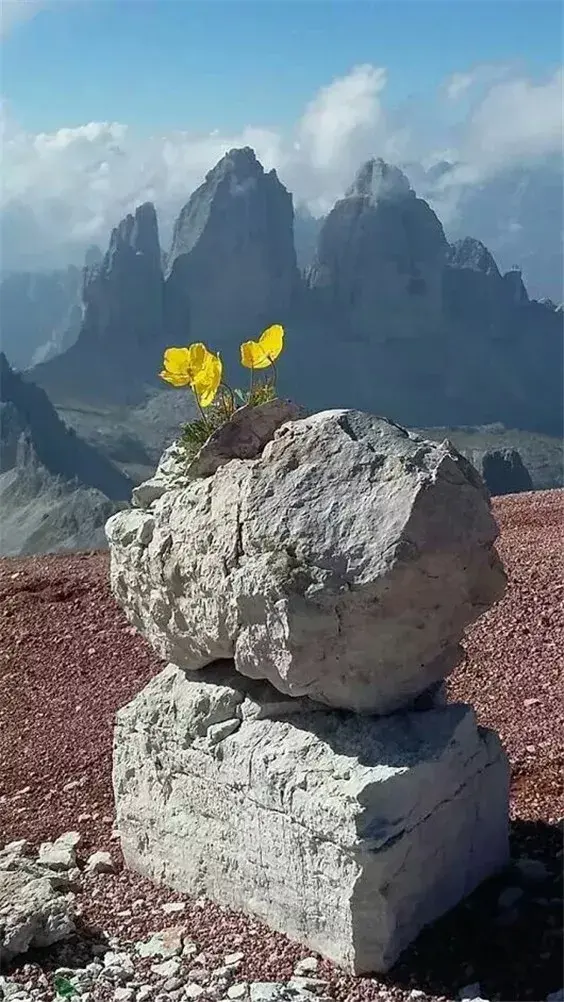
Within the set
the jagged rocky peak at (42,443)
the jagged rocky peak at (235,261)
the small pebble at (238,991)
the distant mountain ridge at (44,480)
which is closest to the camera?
the small pebble at (238,991)

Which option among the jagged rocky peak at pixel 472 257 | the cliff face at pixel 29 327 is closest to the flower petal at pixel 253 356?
the jagged rocky peak at pixel 472 257

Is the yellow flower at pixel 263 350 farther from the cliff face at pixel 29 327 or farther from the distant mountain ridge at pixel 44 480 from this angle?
the cliff face at pixel 29 327

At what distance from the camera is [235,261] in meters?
113

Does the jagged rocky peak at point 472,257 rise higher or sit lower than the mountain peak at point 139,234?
lower

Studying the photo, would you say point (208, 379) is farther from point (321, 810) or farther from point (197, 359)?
point (321, 810)

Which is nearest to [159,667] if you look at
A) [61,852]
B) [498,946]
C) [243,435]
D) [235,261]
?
[61,852]

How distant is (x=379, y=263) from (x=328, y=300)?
6.75m

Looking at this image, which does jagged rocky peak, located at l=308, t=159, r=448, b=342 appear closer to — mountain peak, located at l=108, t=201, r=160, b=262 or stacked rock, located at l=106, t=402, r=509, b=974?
mountain peak, located at l=108, t=201, r=160, b=262

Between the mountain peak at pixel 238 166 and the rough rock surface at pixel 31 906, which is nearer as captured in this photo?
the rough rock surface at pixel 31 906

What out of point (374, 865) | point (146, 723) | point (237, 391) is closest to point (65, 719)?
point (146, 723)

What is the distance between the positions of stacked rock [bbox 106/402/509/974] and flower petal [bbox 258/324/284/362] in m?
0.29

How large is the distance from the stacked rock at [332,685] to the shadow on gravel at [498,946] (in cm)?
10

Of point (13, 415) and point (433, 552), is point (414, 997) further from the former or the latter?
point (13, 415)

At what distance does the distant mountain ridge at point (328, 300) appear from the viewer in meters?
111
